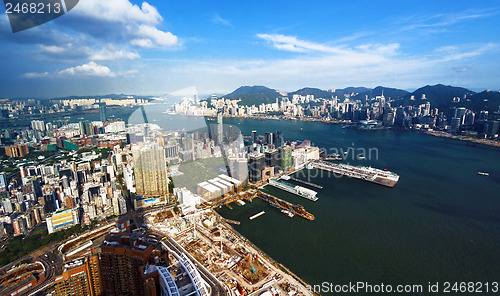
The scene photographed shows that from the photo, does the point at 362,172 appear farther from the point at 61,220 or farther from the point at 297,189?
the point at 61,220

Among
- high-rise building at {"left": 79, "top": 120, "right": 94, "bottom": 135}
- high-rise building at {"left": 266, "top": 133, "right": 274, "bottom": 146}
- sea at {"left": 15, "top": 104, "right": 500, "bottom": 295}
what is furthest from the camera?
high-rise building at {"left": 79, "top": 120, "right": 94, "bottom": 135}

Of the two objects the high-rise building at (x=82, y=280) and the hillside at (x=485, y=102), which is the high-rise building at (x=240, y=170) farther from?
the hillside at (x=485, y=102)

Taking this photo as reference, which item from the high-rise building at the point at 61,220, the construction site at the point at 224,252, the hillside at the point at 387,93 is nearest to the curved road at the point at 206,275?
the construction site at the point at 224,252

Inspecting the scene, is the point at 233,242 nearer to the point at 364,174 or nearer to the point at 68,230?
the point at 68,230

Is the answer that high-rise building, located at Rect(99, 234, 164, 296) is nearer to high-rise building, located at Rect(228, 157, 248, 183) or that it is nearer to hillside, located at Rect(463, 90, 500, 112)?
high-rise building, located at Rect(228, 157, 248, 183)

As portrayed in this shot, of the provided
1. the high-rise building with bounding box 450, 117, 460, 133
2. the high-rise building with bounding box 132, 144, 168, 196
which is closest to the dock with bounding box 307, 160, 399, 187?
the high-rise building with bounding box 132, 144, 168, 196

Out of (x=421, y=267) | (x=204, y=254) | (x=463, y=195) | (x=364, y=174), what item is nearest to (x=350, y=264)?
(x=421, y=267)
